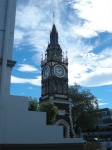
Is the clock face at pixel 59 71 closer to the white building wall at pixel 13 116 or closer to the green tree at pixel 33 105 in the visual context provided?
the green tree at pixel 33 105

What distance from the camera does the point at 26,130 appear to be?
15.2m

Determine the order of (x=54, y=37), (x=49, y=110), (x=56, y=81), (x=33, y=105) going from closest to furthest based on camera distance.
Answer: (x=33, y=105) < (x=49, y=110) < (x=56, y=81) < (x=54, y=37)

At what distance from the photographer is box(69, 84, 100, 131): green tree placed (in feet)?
211

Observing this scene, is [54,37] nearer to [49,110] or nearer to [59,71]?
[59,71]

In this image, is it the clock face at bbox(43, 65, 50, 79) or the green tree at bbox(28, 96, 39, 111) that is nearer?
the green tree at bbox(28, 96, 39, 111)

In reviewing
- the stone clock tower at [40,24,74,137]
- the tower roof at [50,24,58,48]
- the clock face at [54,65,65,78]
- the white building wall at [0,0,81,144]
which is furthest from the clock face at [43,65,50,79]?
the white building wall at [0,0,81,144]

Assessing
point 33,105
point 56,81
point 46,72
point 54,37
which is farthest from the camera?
point 54,37

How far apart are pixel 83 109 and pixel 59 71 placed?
44.9 ft

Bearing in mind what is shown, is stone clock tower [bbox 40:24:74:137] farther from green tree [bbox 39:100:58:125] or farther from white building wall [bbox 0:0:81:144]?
white building wall [bbox 0:0:81:144]

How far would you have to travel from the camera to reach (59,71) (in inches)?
2302

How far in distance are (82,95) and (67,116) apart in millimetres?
13644

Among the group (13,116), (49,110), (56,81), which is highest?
(56,81)

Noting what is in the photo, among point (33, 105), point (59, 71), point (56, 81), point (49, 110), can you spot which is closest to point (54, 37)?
point (59, 71)

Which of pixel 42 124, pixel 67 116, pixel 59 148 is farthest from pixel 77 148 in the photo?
pixel 67 116
